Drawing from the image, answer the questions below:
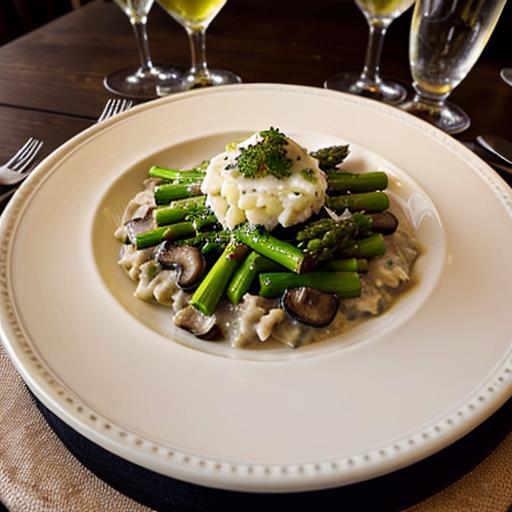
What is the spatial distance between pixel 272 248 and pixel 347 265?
29cm

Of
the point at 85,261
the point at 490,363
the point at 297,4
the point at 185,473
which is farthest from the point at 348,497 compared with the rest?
the point at 297,4

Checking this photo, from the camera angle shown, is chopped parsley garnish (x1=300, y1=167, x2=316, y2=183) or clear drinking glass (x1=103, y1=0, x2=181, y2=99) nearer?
chopped parsley garnish (x1=300, y1=167, x2=316, y2=183)

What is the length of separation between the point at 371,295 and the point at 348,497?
0.76 metres

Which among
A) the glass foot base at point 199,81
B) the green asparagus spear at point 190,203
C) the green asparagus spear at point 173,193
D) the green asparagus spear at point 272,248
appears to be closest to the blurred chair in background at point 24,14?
the glass foot base at point 199,81

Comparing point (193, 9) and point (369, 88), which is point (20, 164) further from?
point (369, 88)

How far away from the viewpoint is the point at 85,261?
198 cm

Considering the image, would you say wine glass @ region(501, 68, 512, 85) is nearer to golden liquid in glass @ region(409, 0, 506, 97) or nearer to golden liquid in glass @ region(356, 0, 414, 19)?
golden liquid in glass @ region(409, 0, 506, 97)

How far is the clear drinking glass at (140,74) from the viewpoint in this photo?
3273mm

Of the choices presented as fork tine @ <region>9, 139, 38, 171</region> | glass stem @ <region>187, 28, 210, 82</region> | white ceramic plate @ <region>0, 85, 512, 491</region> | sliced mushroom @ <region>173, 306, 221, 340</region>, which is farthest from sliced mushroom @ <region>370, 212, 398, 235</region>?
glass stem @ <region>187, 28, 210, 82</region>

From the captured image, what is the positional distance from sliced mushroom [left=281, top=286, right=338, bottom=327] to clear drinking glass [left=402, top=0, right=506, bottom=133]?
165cm

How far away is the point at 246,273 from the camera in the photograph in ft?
6.48

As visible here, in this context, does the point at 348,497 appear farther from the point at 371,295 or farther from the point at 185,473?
the point at 371,295

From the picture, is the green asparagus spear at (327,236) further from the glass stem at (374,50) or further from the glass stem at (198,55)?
the glass stem at (198,55)

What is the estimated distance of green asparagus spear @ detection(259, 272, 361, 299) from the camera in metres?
1.91
